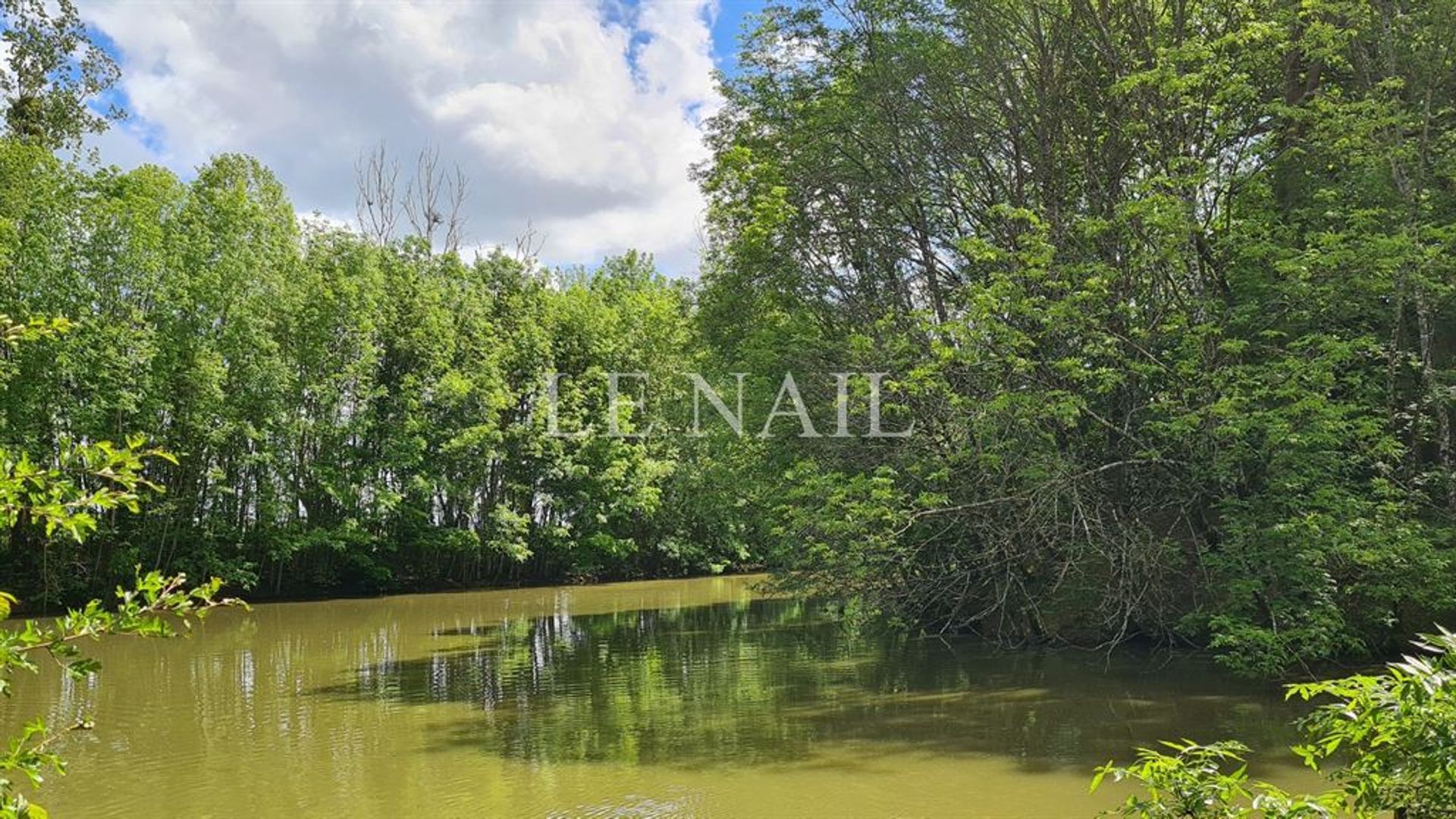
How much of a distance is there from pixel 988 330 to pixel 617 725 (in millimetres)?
5433

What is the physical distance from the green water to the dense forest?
1190 millimetres

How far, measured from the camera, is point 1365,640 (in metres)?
10.1

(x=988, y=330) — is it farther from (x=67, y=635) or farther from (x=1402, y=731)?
(x=67, y=635)

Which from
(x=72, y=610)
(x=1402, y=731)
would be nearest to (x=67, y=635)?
(x=72, y=610)

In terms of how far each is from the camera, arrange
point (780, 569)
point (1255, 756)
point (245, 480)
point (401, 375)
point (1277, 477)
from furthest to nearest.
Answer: point (401, 375)
point (245, 480)
point (780, 569)
point (1277, 477)
point (1255, 756)

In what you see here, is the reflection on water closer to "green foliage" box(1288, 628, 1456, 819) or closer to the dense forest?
the dense forest

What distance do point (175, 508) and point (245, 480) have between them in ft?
5.25

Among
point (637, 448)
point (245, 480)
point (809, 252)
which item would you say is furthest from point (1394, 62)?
point (245, 480)

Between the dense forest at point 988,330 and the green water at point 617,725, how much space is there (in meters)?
1.19

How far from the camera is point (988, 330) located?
10203mm

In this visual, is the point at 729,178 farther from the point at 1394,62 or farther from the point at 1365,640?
the point at 1365,640

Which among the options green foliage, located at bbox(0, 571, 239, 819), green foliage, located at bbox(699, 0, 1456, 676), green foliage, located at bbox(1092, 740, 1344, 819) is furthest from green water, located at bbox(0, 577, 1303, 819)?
green foliage, located at bbox(0, 571, 239, 819)

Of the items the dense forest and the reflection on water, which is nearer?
the reflection on water

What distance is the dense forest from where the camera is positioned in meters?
9.28
